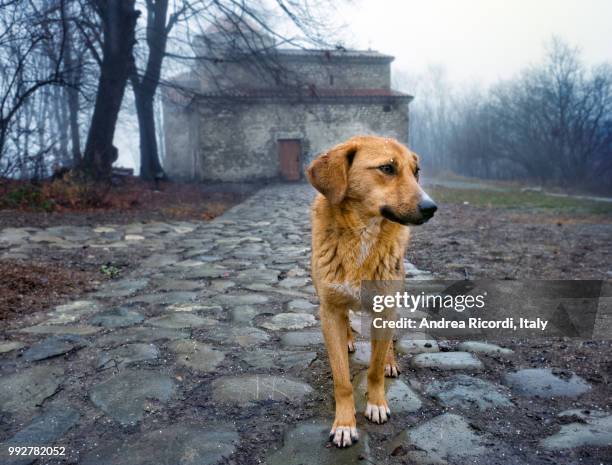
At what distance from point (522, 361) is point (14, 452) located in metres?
2.93

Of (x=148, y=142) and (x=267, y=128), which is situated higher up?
(x=267, y=128)

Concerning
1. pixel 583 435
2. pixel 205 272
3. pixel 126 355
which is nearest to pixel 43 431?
pixel 126 355

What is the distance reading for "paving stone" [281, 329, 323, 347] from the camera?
3.29m

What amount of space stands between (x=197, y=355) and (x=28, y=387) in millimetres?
993

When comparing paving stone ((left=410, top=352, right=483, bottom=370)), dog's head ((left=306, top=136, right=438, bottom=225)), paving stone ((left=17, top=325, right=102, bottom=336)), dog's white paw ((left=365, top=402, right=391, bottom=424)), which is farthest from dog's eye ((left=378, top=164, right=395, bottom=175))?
paving stone ((left=17, top=325, right=102, bottom=336))

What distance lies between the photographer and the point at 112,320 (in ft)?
12.3

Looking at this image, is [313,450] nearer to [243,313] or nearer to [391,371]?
[391,371]

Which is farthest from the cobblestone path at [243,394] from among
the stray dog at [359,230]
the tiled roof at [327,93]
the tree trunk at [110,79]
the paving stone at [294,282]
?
the tiled roof at [327,93]

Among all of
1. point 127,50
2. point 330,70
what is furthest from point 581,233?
point 330,70

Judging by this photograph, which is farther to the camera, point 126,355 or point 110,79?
point 110,79

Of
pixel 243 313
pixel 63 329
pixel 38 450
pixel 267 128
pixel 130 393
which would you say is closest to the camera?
pixel 38 450

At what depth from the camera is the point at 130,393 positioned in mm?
2508

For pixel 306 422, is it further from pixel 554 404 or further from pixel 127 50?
pixel 127 50

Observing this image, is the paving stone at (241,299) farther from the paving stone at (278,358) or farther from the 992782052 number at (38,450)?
the 992782052 number at (38,450)
